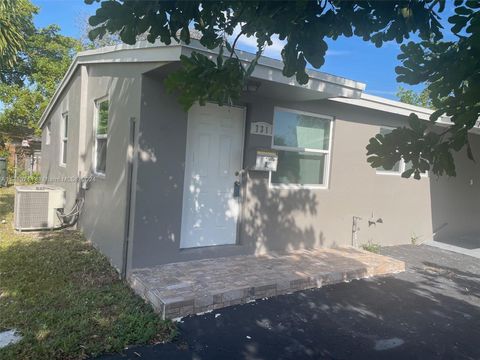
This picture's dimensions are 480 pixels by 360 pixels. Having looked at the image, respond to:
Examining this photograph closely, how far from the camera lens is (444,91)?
5.65 ft

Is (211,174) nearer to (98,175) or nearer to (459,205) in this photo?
(98,175)

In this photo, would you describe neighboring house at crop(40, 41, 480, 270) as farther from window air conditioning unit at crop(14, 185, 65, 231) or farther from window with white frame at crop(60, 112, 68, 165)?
window with white frame at crop(60, 112, 68, 165)

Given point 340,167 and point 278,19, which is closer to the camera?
point 278,19

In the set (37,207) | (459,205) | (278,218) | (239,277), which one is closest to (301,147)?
(278,218)

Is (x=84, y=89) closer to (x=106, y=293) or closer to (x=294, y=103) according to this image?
(x=294, y=103)

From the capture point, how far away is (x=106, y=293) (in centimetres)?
460

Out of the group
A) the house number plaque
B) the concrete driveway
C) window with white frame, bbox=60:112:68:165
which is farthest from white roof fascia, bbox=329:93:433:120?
window with white frame, bbox=60:112:68:165

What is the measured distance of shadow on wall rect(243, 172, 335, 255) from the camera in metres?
6.21

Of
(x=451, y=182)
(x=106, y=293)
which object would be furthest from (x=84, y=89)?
(x=451, y=182)

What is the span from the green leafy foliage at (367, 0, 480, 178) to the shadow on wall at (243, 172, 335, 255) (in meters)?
4.32

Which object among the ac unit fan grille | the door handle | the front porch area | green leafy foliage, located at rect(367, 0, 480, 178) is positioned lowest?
the front porch area

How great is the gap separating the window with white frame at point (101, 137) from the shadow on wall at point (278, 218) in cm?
271

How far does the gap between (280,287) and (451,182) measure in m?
7.35

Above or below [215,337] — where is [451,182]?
above
